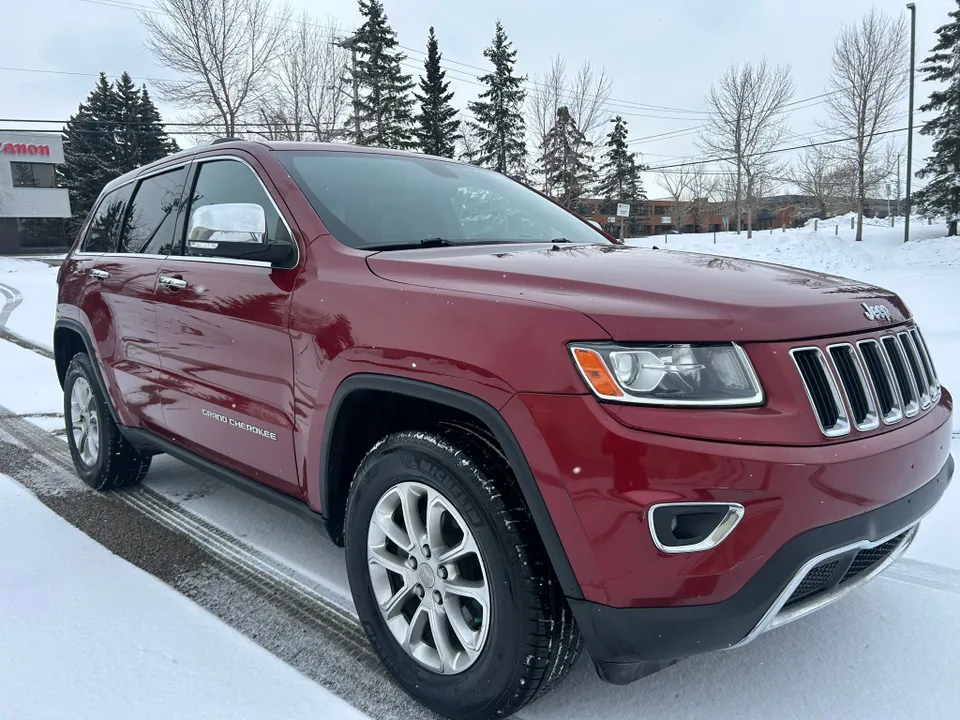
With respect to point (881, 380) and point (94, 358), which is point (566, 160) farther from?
point (881, 380)

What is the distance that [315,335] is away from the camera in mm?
2350

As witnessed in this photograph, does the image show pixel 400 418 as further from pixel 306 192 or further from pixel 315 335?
pixel 306 192

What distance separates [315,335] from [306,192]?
2.15ft

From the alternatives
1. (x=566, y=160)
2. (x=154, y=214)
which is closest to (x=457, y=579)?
(x=154, y=214)

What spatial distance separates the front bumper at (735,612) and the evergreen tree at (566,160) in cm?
2847

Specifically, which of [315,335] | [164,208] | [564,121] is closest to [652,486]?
[315,335]

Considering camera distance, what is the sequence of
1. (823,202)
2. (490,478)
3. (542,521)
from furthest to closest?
1. (823,202)
2. (490,478)
3. (542,521)

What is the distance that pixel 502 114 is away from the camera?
35.5m

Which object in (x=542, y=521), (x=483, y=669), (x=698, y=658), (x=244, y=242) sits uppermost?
(x=244, y=242)

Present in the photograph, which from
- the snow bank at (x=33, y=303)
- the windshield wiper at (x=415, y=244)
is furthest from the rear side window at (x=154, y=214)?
the snow bank at (x=33, y=303)

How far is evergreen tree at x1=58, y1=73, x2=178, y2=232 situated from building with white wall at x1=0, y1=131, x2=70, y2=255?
188cm

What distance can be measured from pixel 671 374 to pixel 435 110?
121 ft

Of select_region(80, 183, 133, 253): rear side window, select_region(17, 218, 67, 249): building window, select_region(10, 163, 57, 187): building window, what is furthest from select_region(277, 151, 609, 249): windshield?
select_region(17, 218, 67, 249): building window

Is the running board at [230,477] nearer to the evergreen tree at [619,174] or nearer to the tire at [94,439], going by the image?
the tire at [94,439]
